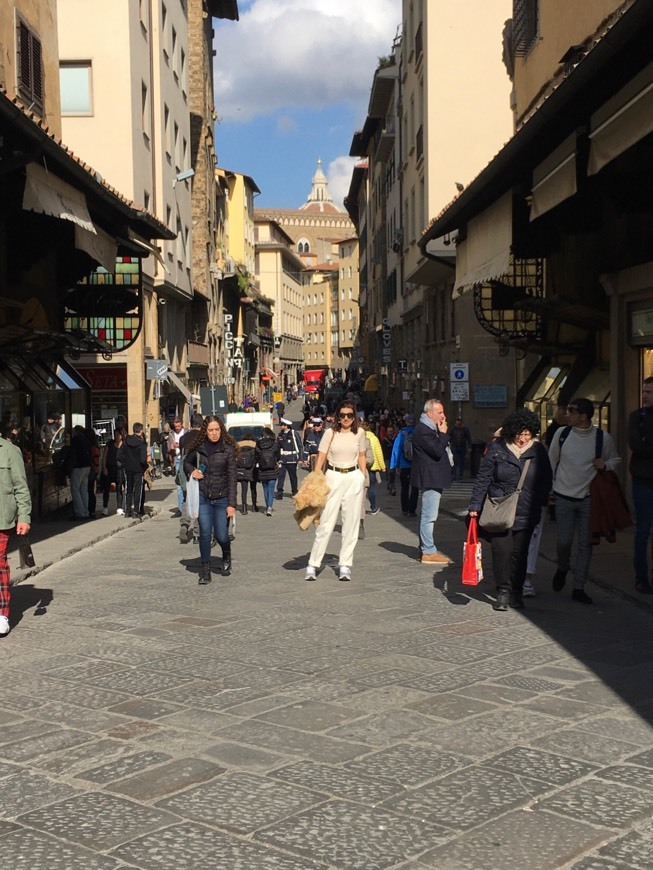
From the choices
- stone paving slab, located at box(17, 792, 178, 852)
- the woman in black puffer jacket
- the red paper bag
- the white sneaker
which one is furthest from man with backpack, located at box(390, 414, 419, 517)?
stone paving slab, located at box(17, 792, 178, 852)

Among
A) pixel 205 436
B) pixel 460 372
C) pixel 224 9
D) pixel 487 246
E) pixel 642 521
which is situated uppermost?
pixel 224 9

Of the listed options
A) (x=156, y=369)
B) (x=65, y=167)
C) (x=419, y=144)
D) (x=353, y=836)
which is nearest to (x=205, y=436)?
(x=65, y=167)

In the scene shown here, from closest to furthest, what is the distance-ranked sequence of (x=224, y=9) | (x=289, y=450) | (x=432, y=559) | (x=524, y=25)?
(x=432, y=559)
(x=524, y=25)
(x=289, y=450)
(x=224, y=9)

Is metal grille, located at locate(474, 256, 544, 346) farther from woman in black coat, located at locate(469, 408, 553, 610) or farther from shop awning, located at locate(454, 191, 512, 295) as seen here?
woman in black coat, located at locate(469, 408, 553, 610)

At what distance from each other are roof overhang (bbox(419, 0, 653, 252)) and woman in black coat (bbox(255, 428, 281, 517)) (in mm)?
6029

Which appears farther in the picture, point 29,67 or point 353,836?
point 29,67

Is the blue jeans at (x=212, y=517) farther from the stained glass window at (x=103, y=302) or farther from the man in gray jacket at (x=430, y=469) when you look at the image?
the stained glass window at (x=103, y=302)

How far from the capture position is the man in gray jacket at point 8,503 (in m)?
8.80

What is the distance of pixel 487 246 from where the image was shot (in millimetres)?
15680

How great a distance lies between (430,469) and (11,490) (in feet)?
17.0

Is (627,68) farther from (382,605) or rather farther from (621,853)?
(621,853)

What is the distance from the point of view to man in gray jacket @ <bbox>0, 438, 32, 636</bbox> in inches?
347

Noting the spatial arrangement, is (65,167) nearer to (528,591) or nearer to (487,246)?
(487,246)

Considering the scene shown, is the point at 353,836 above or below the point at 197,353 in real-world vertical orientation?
below
